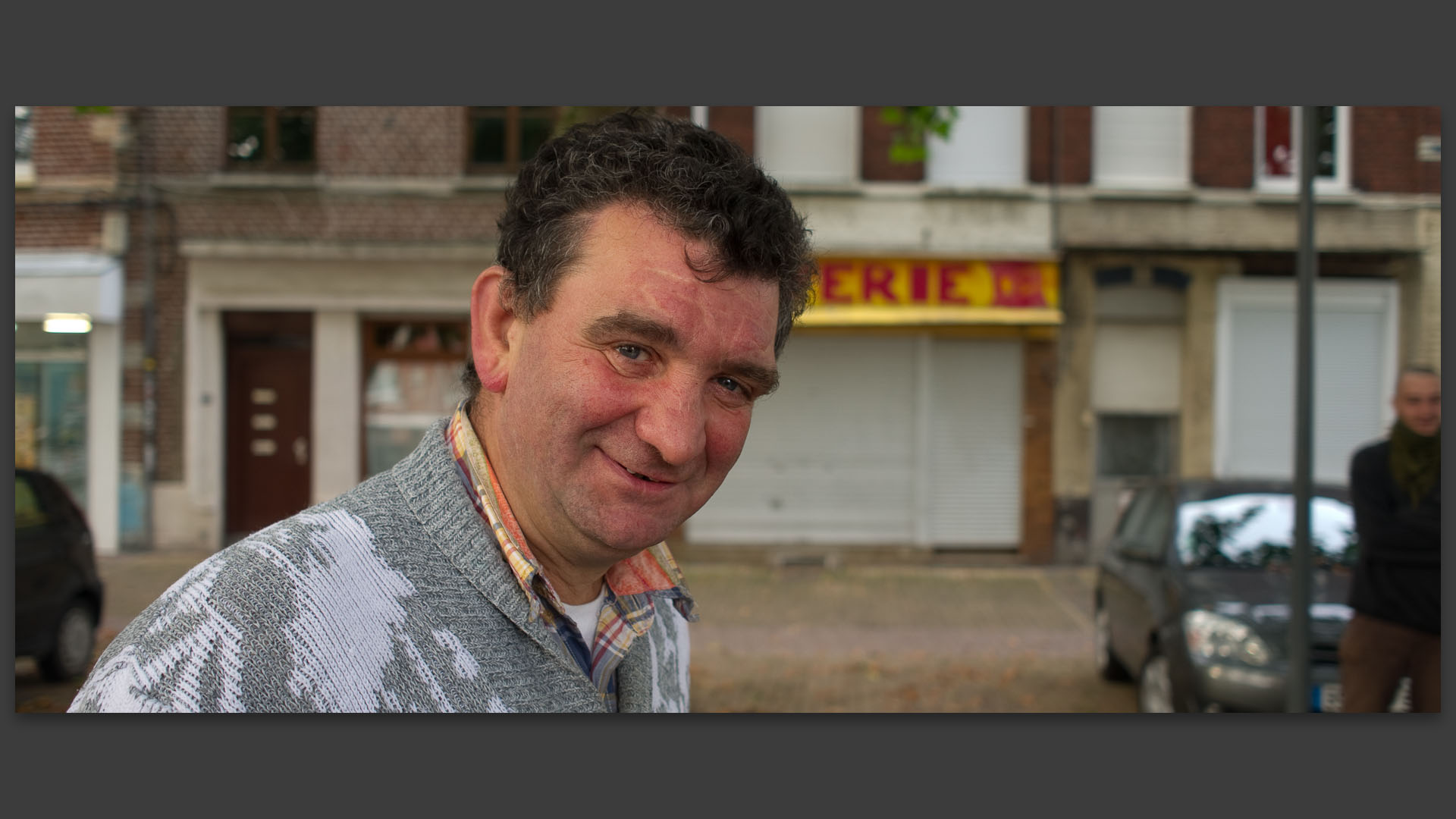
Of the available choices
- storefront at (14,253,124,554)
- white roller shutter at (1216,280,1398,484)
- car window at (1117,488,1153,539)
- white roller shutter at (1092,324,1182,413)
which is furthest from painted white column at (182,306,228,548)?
white roller shutter at (1216,280,1398,484)

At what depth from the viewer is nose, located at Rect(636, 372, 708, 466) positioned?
1.29m

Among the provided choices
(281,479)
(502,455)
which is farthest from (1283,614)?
(281,479)

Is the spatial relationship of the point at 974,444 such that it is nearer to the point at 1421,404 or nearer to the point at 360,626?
the point at 1421,404

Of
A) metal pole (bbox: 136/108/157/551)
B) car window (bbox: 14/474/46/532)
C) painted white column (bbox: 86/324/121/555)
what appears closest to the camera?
car window (bbox: 14/474/46/532)

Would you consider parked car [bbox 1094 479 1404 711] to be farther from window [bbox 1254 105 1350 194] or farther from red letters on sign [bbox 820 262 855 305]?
red letters on sign [bbox 820 262 855 305]

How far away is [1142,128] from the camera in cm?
1009

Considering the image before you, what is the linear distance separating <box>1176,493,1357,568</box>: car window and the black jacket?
68 centimetres

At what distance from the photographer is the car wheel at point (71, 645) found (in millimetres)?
3885

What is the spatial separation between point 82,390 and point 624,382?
8.27 meters

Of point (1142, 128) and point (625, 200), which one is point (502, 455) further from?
point (1142, 128)

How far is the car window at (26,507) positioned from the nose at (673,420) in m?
4.39

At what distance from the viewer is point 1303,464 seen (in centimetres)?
414

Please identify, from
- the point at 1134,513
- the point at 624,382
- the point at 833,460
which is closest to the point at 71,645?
the point at 624,382

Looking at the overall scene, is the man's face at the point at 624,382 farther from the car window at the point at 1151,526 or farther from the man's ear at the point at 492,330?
the car window at the point at 1151,526
